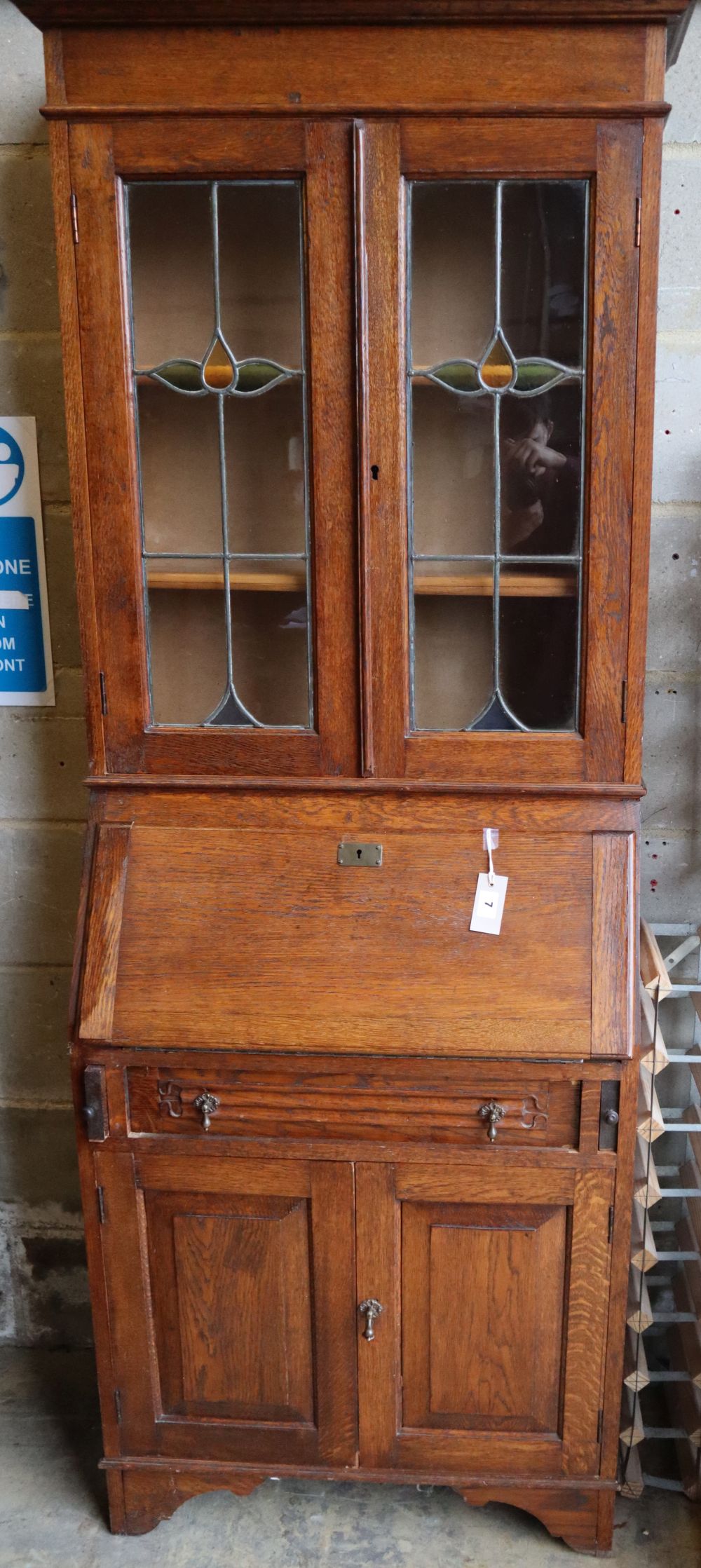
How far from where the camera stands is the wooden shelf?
1.55 metres

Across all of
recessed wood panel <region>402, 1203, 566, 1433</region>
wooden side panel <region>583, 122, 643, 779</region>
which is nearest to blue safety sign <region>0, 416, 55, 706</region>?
wooden side panel <region>583, 122, 643, 779</region>

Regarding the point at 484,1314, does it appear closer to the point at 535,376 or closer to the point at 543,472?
the point at 543,472

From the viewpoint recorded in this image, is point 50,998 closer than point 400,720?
No

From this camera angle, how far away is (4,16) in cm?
185

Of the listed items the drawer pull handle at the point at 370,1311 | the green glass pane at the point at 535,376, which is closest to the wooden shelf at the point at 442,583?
the green glass pane at the point at 535,376

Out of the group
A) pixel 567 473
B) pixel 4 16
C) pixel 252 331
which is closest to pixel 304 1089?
pixel 567 473

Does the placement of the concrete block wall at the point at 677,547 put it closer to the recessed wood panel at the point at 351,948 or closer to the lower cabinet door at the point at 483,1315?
the recessed wood panel at the point at 351,948

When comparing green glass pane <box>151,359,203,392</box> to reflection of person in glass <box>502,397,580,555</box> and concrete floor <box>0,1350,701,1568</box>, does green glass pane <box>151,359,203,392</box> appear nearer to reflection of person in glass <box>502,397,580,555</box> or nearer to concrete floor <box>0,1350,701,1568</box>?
reflection of person in glass <box>502,397,580,555</box>

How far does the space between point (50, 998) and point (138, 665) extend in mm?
839

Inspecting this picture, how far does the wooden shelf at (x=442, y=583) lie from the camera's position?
61.0 inches

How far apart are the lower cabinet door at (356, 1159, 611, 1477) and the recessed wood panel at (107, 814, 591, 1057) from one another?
0.71 ft

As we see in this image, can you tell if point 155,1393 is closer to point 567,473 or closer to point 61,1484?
point 61,1484

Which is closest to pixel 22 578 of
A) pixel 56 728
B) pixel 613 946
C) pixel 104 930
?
pixel 56 728

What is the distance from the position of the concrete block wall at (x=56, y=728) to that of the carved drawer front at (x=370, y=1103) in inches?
23.7
